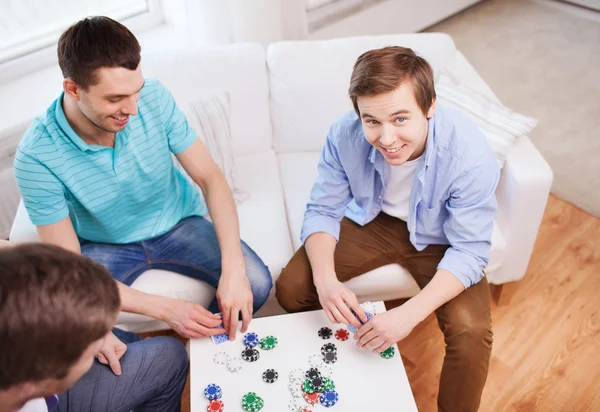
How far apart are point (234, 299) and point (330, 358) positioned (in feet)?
1.03

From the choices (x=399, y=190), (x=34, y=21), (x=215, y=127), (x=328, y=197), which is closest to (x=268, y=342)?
(x=328, y=197)

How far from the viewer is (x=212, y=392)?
143 cm

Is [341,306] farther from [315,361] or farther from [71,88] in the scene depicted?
[71,88]

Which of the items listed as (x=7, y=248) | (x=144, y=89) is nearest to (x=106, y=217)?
(x=144, y=89)

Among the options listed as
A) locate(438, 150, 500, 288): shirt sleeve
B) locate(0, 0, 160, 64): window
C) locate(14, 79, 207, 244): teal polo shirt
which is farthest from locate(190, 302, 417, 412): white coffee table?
locate(0, 0, 160, 64): window

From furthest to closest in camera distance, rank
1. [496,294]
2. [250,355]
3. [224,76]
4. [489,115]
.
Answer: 1. [496,294]
2. [224,76]
3. [489,115]
4. [250,355]

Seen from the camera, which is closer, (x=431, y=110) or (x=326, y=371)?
(x=326, y=371)

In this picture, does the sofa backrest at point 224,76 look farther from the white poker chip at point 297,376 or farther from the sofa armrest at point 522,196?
the white poker chip at point 297,376

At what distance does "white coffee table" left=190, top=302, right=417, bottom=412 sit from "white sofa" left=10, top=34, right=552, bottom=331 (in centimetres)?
38

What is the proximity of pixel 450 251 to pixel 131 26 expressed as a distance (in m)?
1.89

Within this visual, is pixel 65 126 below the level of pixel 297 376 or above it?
above

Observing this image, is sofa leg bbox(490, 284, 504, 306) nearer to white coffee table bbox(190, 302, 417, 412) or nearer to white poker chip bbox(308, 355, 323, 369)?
white coffee table bbox(190, 302, 417, 412)

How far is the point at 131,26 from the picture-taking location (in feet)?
9.14

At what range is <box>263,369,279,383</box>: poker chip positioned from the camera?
146cm
